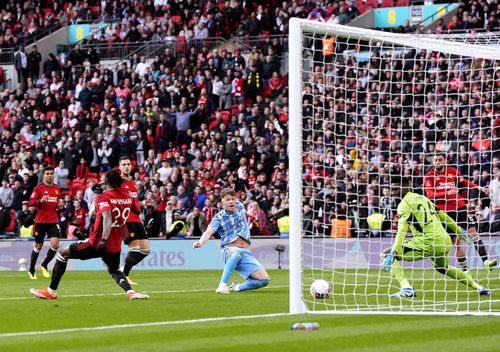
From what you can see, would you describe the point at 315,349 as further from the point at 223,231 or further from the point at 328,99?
the point at 328,99

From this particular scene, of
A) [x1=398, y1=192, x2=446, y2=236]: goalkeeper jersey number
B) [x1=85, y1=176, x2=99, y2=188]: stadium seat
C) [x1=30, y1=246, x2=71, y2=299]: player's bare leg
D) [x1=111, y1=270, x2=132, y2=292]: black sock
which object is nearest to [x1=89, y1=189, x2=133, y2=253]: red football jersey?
[x1=111, y1=270, x2=132, y2=292]: black sock

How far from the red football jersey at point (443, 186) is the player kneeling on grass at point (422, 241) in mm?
2336

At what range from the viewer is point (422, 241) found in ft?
51.9

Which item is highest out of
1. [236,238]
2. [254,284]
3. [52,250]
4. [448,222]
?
[448,222]

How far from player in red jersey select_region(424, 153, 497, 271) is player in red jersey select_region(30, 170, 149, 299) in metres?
5.39

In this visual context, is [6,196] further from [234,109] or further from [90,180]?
[234,109]

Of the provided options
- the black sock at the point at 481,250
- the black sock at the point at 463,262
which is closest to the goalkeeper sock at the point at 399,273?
the black sock at the point at 463,262

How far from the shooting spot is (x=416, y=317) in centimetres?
1260

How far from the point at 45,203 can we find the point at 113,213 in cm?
774

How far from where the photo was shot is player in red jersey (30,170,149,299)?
15.4 m

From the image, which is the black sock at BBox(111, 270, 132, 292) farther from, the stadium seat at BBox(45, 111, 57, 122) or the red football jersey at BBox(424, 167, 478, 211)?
the stadium seat at BBox(45, 111, 57, 122)

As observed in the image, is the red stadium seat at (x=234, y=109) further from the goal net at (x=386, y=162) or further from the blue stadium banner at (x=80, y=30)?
the blue stadium banner at (x=80, y=30)

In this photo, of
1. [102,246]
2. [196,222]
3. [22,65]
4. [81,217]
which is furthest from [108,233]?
[22,65]

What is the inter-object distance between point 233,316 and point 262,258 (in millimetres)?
14460
